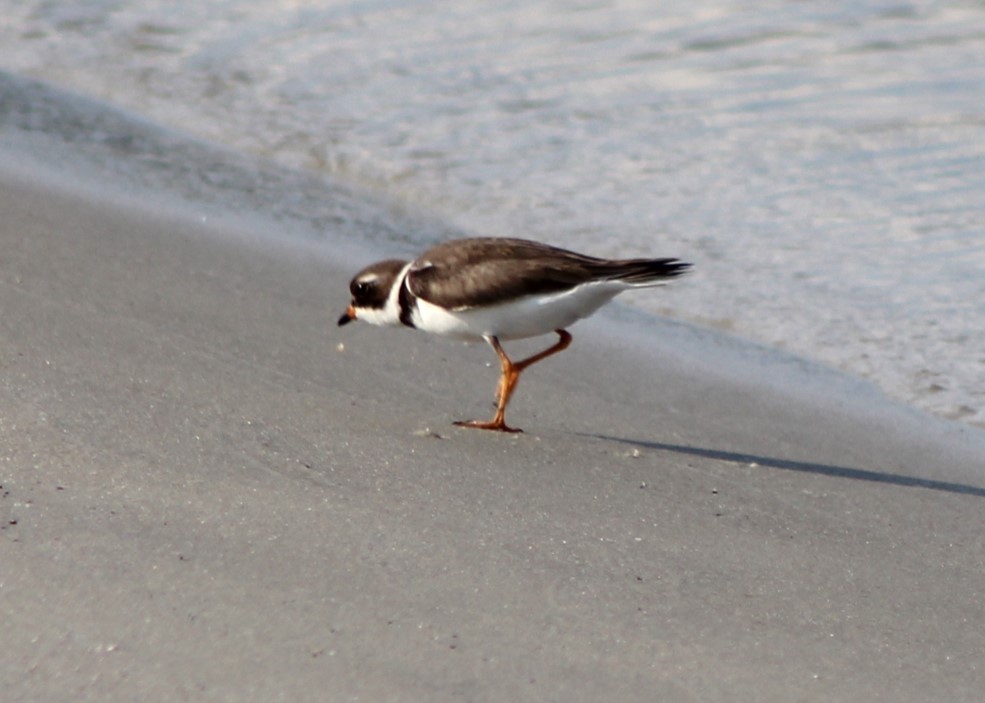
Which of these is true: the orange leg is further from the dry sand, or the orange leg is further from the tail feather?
the tail feather

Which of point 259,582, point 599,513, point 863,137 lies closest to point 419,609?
point 259,582

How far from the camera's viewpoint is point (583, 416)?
470 cm

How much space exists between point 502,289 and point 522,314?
0.33 feet

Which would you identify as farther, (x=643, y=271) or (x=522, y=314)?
(x=522, y=314)

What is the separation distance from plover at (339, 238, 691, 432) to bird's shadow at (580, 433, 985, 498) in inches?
15.9

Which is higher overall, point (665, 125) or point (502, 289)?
point (502, 289)

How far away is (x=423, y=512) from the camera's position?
3.49m

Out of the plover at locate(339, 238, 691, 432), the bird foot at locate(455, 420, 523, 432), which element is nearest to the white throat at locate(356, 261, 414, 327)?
the plover at locate(339, 238, 691, 432)

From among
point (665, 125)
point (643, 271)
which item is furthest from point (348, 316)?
point (665, 125)

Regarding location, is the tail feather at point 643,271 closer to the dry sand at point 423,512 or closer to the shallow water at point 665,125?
the dry sand at point 423,512

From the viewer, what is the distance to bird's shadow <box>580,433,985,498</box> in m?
4.31

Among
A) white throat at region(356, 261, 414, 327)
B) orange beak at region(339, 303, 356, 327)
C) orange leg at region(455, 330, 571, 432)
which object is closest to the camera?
orange leg at region(455, 330, 571, 432)

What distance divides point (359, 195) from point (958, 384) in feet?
10.8

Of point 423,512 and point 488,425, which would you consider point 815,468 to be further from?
point 423,512
